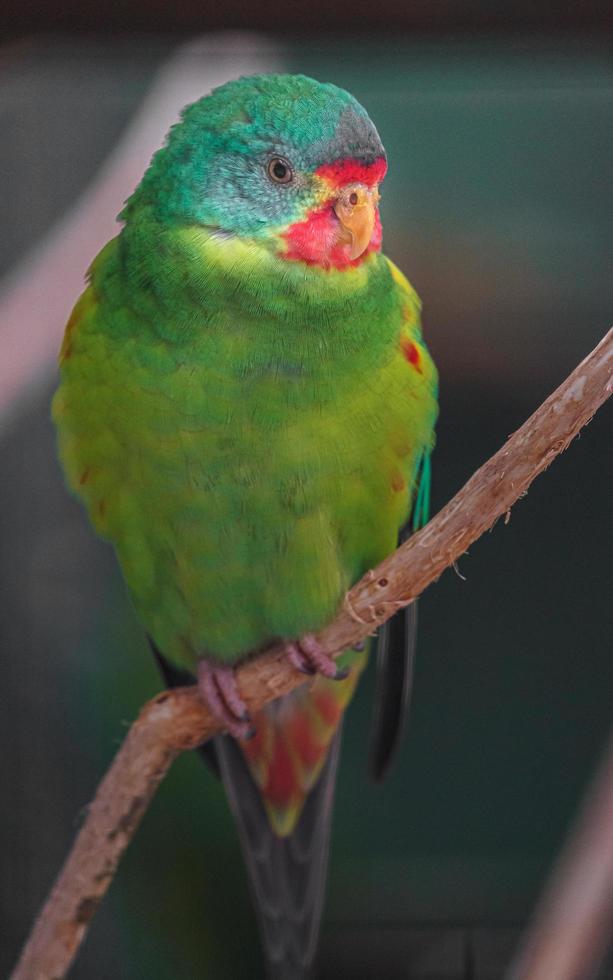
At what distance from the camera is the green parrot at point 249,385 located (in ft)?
2.52

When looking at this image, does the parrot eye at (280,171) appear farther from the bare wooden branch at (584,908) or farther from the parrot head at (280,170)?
the bare wooden branch at (584,908)

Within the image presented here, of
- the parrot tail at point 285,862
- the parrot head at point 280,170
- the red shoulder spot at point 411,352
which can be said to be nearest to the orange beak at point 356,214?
the parrot head at point 280,170

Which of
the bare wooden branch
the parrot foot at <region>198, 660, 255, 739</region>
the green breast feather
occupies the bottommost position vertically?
the bare wooden branch

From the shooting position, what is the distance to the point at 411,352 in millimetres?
898

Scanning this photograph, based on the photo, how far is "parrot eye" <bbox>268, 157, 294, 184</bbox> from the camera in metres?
0.75

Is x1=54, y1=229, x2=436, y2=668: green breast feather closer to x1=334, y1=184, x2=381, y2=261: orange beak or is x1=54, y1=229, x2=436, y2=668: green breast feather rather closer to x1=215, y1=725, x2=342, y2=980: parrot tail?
x1=334, y1=184, x2=381, y2=261: orange beak

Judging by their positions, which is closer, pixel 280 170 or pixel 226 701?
pixel 280 170

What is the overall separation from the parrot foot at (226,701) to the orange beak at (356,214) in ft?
1.28

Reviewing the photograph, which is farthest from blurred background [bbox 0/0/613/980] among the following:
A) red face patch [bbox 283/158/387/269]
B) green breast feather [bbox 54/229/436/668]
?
red face patch [bbox 283/158/387/269]

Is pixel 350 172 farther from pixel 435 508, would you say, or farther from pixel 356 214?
pixel 435 508

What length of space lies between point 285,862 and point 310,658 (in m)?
0.29

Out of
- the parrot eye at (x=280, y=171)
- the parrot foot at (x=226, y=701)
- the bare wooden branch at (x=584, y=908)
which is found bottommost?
the bare wooden branch at (x=584, y=908)

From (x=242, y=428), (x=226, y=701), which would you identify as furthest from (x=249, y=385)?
(x=226, y=701)

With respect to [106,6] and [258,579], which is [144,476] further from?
[106,6]
